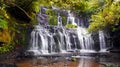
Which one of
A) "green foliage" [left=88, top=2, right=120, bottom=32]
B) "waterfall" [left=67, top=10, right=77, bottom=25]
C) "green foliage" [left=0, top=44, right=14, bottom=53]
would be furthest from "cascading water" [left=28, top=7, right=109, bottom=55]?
"green foliage" [left=0, top=44, right=14, bottom=53]

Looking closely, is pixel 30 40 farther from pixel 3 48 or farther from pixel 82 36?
pixel 82 36

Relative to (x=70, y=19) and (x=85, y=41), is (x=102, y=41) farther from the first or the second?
(x=70, y=19)

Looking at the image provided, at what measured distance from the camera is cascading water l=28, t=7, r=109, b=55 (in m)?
18.2

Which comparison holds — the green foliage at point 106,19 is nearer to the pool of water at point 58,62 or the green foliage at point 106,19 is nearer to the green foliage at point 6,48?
the pool of water at point 58,62

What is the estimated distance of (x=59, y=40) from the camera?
19984 mm

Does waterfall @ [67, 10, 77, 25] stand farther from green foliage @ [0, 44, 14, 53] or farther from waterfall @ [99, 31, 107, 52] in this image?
green foliage @ [0, 44, 14, 53]

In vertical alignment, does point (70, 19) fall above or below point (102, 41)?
above

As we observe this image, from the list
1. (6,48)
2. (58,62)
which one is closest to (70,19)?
(6,48)

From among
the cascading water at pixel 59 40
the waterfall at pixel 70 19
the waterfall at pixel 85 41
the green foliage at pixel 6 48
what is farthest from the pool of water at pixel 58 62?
the waterfall at pixel 70 19

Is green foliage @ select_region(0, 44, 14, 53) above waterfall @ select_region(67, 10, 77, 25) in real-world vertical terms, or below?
below

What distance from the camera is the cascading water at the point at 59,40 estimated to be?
18.2 metres

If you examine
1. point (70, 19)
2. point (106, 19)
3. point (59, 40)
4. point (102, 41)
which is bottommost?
point (102, 41)

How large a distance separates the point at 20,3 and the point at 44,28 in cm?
612

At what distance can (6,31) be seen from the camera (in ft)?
44.9
